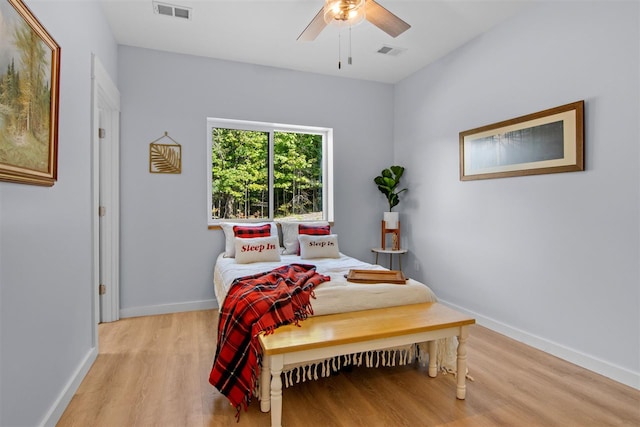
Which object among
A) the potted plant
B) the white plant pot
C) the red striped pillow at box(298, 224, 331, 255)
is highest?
the potted plant

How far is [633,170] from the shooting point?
223 centimetres

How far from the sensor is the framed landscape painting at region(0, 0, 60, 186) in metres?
1.32

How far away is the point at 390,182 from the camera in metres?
4.33

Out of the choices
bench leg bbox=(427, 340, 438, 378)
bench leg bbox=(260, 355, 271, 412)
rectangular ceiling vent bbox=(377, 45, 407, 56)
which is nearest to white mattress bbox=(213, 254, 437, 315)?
bench leg bbox=(427, 340, 438, 378)

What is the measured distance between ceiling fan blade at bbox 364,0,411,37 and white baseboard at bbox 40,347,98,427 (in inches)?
113

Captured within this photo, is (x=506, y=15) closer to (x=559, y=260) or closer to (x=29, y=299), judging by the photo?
(x=559, y=260)

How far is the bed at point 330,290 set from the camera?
2217 mm

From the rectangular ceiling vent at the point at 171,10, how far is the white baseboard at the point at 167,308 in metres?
2.76

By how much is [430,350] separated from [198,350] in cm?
175

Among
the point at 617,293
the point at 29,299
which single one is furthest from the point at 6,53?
the point at 617,293

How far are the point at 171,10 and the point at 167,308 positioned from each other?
111 inches

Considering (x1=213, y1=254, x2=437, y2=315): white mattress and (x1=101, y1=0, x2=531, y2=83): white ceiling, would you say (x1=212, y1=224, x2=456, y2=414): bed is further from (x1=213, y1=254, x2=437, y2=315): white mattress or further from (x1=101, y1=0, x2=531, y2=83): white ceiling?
(x1=101, y1=0, x2=531, y2=83): white ceiling

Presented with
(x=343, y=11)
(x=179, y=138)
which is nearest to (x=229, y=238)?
(x=179, y=138)

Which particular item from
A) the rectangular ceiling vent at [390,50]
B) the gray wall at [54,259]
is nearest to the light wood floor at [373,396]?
the gray wall at [54,259]
